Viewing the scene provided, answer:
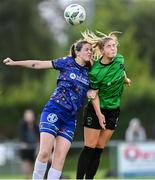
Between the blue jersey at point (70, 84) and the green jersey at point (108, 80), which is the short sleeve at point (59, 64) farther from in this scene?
the green jersey at point (108, 80)

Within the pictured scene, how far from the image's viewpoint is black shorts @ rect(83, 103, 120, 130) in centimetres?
1131

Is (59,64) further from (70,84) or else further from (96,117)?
(96,117)

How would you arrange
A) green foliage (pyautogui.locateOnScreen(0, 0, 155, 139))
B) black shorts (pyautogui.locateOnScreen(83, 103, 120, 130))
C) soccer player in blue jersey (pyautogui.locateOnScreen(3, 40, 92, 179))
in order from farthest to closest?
green foliage (pyautogui.locateOnScreen(0, 0, 155, 139)) → black shorts (pyautogui.locateOnScreen(83, 103, 120, 130)) → soccer player in blue jersey (pyautogui.locateOnScreen(3, 40, 92, 179))

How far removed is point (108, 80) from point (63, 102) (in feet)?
2.55

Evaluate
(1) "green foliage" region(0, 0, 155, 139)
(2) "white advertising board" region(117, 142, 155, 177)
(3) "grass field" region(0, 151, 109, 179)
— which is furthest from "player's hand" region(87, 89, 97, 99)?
(1) "green foliage" region(0, 0, 155, 139)

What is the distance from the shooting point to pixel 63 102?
10859 mm

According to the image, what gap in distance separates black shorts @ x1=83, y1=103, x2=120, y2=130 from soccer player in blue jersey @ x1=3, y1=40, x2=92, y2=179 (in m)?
0.42

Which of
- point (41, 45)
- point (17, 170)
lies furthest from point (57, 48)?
point (17, 170)

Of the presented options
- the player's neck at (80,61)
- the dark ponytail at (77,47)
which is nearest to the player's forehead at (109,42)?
the dark ponytail at (77,47)

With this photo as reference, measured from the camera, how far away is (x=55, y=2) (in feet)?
157

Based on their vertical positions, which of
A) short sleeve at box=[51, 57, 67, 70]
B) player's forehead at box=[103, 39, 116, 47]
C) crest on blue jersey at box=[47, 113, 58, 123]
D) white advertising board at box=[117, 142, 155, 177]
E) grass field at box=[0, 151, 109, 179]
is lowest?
grass field at box=[0, 151, 109, 179]

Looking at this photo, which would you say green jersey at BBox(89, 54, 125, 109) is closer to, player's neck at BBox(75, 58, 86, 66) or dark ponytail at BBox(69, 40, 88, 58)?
player's neck at BBox(75, 58, 86, 66)

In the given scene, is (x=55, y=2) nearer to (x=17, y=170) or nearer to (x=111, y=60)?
(x=17, y=170)

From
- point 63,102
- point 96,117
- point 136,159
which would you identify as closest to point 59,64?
point 63,102
